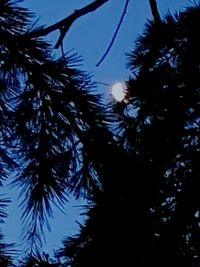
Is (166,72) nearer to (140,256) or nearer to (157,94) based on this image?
(157,94)

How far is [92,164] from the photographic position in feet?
4.13

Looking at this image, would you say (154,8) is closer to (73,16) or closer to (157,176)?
(73,16)

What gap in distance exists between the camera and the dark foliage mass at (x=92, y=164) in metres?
1.13

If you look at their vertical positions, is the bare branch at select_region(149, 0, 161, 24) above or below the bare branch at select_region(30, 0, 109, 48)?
above

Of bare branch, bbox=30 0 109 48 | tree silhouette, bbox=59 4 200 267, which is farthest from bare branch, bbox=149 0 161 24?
bare branch, bbox=30 0 109 48

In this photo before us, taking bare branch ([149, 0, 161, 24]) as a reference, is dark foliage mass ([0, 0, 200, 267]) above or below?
below

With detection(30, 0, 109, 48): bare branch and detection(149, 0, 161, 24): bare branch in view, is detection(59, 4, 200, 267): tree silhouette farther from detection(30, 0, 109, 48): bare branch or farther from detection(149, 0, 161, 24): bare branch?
detection(30, 0, 109, 48): bare branch

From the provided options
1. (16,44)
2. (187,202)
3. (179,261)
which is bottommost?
(179,261)

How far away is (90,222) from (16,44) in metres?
0.42

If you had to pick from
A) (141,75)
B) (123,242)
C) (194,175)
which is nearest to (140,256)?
(123,242)

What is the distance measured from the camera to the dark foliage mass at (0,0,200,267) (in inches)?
44.6

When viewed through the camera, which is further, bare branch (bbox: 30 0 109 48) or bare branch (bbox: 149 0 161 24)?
bare branch (bbox: 149 0 161 24)

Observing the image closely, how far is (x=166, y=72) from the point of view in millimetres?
1686

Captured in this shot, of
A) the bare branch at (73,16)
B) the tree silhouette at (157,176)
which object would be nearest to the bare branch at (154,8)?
the tree silhouette at (157,176)
